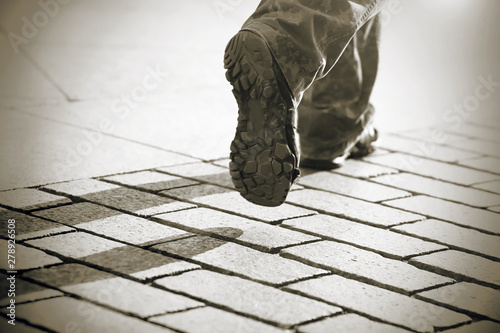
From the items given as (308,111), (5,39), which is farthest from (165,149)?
(5,39)

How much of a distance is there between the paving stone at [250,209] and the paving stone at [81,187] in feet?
1.01

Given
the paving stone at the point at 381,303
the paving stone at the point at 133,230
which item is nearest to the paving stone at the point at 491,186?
the paving stone at the point at 381,303

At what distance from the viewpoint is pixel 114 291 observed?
1.58m

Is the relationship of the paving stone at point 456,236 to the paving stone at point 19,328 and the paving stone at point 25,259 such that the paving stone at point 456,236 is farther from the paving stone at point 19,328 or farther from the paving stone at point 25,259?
the paving stone at point 19,328

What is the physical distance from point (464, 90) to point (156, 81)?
218cm

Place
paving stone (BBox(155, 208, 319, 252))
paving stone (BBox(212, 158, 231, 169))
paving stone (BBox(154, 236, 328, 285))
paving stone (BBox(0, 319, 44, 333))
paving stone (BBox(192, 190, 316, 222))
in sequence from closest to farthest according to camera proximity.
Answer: paving stone (BBox(0, 319, 44, 333)) < paving stone (BBox(154, 236, 328, 285)) < paving stone (BBox(155, 208, 319, 252)) < paving stone (BBox(192, 190, 316, 222)) < paving stone (BBox(212, 158, 231, 169))

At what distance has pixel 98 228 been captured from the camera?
1.96 metres

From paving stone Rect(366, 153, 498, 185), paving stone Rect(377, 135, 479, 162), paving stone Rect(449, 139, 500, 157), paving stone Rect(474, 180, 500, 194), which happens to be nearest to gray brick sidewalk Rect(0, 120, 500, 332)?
paving stone Rect(474, 180, 500, 194)

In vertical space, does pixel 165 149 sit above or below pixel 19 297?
above

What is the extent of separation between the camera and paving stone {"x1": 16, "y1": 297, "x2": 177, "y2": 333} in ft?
4.63

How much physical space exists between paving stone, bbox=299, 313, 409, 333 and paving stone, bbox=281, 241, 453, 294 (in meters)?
0.22

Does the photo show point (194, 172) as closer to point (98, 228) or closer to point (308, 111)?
point (308, 111)

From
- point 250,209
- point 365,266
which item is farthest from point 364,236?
point 250,209

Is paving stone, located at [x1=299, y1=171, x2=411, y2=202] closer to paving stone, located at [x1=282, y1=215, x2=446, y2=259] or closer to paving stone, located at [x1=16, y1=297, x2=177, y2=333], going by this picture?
paving stone, located at [x1=282, y1=215, x2=446, y2=259]
